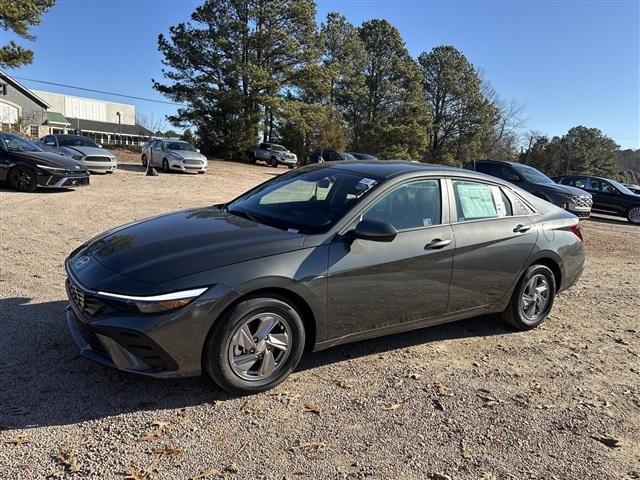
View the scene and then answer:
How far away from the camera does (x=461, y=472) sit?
2822mm

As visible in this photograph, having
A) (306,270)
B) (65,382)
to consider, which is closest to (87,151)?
(65,382)

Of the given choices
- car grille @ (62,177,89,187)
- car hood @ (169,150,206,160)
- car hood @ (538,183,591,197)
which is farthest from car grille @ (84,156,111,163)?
car hood @ (538,183,591,197)

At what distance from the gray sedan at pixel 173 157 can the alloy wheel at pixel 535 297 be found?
775 inches

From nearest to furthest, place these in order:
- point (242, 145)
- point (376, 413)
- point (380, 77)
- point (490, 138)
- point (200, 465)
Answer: point (200, 465), point (376, 413), point (242, 145), point (380, 77), point (490, 138)

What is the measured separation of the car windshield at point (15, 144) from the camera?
499 inches

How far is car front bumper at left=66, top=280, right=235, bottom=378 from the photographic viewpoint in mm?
3061

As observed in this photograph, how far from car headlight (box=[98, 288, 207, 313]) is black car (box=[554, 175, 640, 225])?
1917 centimetres

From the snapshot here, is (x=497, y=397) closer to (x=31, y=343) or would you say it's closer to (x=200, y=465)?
(x=200, y=465)

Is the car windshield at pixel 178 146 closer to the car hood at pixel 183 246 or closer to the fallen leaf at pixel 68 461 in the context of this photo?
the car hood at pixel 183 246

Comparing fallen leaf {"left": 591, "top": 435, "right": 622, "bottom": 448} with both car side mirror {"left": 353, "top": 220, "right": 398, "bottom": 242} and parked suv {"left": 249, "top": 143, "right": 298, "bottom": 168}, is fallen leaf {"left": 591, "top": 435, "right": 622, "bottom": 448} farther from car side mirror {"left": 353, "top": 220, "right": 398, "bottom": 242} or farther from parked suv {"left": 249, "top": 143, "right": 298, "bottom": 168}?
parked suv {"left": 249, "top": 143, "right": 298, "bottom": 168}

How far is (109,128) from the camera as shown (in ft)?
251

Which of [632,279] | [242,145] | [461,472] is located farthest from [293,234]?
[242,145]

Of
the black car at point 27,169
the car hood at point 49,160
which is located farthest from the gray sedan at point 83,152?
the black car at point 27,169

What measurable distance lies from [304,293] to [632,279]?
649cm
